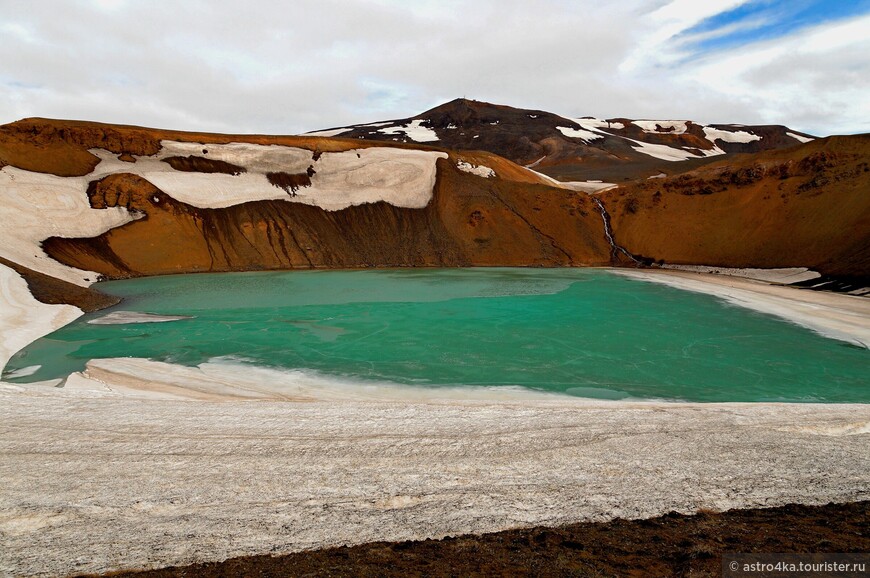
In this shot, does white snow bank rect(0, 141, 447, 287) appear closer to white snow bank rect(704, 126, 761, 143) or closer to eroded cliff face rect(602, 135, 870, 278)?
eroded cliff face rect(602, 135, 870, 278)

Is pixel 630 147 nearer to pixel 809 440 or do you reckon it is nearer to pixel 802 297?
pixel 802 297

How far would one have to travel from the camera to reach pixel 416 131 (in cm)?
11350

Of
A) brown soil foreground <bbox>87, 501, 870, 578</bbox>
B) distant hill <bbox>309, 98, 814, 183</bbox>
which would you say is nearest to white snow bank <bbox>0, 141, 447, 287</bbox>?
brown soil foreground <bbox>87, 501, 870, 578</bbox>

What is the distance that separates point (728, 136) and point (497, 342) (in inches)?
5027

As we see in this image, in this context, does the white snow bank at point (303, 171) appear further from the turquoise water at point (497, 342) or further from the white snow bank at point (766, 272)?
the white snow bank at point (766, 272)

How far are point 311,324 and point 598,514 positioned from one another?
49.0ft

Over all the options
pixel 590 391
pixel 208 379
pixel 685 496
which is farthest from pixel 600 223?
pixel 685 496

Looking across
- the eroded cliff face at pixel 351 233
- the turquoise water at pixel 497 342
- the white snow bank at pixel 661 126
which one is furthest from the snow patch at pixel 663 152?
the turquoise water at pixel 497 342

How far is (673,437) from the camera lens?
8.30m

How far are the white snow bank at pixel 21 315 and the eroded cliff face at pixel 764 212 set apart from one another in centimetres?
3452

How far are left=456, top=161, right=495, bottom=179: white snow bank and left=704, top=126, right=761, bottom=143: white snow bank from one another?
92.4 m

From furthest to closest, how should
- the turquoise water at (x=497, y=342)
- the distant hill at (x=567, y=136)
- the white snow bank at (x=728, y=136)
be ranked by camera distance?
the white snow bank at (x=728, y=136) → the distant hill at (x=567, y=136) → the turquoise water at (x=497, y=342)

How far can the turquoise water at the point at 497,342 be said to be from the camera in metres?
13.1

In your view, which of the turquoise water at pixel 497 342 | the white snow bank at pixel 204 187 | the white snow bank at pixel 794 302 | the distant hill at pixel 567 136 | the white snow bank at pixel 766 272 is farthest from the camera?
the distant hill at pixel 567 136
